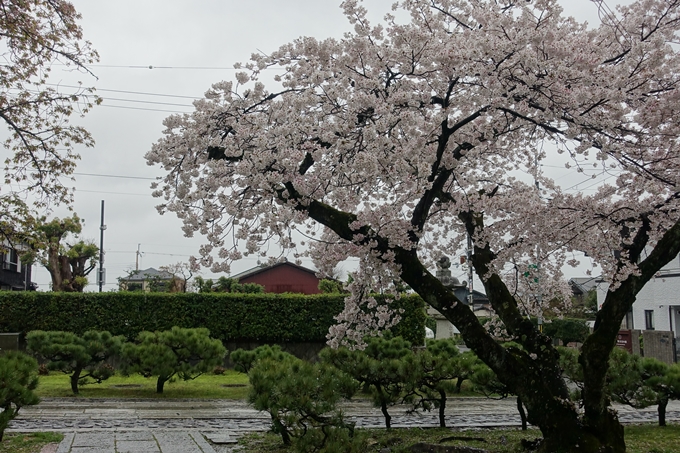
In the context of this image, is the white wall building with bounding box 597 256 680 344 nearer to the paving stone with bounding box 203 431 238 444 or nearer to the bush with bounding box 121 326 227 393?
the bush with bounding box 121 326 227 393

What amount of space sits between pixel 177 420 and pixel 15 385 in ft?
11.2

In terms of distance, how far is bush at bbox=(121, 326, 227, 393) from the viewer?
11.8 metres

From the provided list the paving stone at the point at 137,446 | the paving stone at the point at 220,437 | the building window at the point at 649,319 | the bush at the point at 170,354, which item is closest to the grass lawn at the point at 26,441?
the paving stone at the point at 137,446

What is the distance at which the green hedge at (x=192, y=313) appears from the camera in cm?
1595

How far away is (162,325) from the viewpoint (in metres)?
16.8

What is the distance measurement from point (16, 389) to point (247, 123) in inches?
145

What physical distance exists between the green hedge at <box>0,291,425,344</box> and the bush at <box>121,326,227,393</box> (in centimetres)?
448

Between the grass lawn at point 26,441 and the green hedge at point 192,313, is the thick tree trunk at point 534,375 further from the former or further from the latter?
the green hedge at point 192,313

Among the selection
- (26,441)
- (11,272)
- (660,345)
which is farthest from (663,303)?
(11,272)

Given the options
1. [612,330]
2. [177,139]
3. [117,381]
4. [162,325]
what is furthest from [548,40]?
[162,325]

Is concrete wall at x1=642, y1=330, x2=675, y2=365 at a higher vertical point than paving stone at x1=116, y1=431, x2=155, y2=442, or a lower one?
higher

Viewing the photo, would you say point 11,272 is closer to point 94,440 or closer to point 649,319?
point 94,440

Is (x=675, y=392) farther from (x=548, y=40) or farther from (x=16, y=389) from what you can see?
(x=16, y=389)

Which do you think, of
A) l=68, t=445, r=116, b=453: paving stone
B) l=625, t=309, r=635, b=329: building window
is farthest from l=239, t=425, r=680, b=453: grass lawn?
l=625, t=309, r=635, b=329: building window
